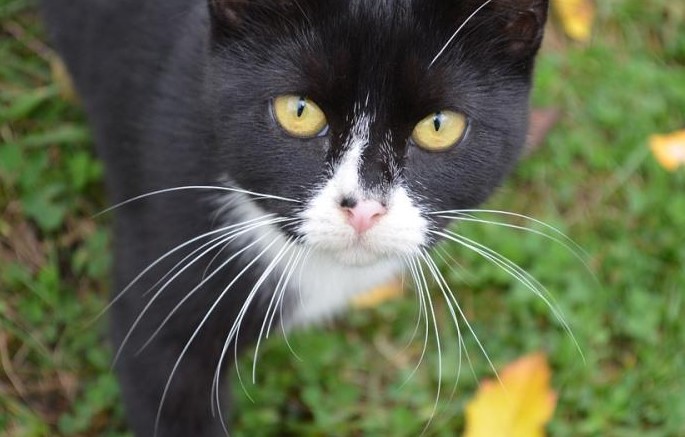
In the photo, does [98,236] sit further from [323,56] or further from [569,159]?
[569,159]

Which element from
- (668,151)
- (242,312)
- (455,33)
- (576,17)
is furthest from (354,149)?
(576,17)

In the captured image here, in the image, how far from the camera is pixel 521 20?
119cm

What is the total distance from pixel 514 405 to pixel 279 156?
78 centimetres

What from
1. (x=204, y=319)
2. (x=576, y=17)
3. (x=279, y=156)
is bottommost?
(x=204, y=319)

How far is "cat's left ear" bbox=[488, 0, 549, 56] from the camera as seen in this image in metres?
1.18

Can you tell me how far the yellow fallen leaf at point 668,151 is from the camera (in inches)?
80.0

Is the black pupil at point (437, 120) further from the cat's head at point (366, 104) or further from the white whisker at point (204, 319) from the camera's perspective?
the white whisker at point (204, 319)

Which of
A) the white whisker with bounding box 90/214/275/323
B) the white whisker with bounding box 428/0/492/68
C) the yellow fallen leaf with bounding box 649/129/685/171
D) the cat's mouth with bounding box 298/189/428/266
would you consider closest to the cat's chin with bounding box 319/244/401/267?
the cat's mouth with bounding box 298/189/428/266

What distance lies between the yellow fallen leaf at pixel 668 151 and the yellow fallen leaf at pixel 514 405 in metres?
0.62

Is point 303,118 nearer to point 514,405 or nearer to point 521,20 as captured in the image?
point 521,20

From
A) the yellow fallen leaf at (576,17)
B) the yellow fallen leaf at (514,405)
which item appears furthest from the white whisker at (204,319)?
the yellow fallen leaf at (576,17)

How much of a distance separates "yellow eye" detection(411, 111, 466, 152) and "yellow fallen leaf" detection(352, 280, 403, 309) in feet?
2.18

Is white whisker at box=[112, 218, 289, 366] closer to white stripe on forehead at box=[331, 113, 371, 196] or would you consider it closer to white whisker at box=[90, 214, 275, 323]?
white whisker at box=[90, 214, 275, 323]

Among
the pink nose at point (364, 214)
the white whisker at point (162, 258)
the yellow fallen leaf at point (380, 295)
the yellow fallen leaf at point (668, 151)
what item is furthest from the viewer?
the yellow fallen leaf at point (668, 151)
